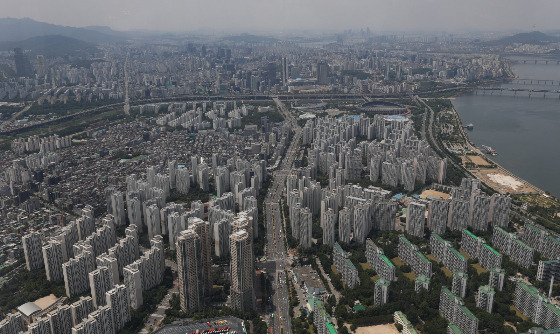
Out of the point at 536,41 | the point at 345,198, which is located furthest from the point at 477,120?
the point at 536,41

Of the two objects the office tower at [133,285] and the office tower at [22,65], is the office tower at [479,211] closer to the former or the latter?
the office tower at [133,285]

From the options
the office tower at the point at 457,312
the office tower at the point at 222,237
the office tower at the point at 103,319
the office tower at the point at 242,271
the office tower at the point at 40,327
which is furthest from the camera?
the office tower at the point at 222,237

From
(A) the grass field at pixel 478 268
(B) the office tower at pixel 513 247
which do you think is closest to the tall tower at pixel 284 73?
(B) the office tower at pixel 513 247

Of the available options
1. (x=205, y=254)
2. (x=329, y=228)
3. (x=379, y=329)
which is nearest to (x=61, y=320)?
(x=205, y=254)

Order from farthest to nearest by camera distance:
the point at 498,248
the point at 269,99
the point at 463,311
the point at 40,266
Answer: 1. the point at 269,99
2. the point at 498,248
3. the point at 40,266
4. the point at 463,311

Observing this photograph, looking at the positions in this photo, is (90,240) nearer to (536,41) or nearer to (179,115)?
(179,115)

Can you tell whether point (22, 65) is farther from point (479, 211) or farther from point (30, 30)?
point (479, 211)
